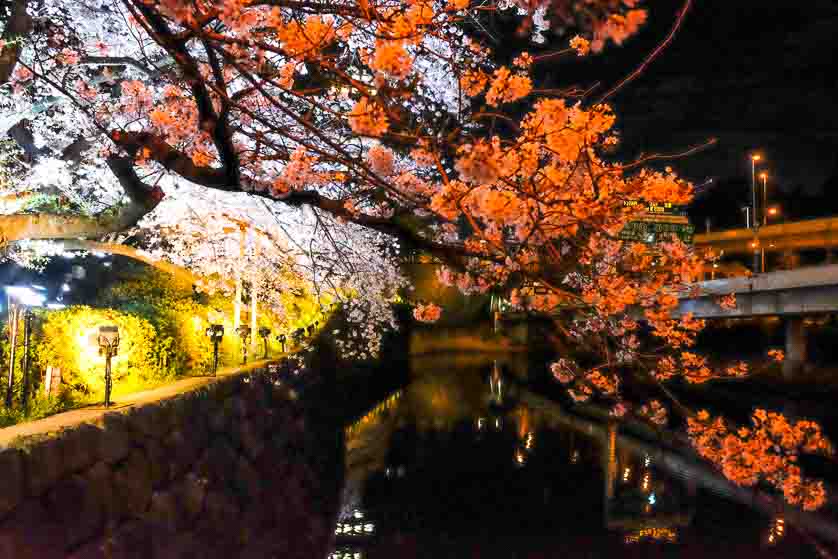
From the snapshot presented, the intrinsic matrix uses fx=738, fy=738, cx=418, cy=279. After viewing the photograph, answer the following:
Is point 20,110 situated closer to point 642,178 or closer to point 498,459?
point 642,178

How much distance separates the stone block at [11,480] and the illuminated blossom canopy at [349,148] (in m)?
2.37

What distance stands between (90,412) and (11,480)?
1678 millimetres

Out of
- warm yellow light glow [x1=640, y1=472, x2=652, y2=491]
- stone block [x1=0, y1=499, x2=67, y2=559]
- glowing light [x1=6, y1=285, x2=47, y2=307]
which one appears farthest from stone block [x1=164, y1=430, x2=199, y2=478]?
warm yellow light glow [x1=640, y1=472, x2=652, y2=491]

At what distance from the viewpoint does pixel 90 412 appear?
19.5 ft

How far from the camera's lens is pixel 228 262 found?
14.0m

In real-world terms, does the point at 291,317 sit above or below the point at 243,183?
below

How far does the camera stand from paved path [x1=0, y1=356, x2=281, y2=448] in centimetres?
488

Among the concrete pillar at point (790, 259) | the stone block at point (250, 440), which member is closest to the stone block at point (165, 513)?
the stone block at point (250, 440)

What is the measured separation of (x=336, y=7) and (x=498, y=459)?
43.0ft

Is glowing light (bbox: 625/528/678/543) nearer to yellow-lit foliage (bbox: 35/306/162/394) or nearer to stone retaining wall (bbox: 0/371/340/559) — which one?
stone retaining wall (bbox: 0/371/340/559)

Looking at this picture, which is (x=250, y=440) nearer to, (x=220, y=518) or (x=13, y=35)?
(x=220, y=518)

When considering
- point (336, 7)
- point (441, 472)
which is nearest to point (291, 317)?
point (441, 472)

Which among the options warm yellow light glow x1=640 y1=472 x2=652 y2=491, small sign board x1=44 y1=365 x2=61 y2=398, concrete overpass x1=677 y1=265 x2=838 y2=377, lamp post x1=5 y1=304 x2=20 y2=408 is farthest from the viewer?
concrete overpass x1=677 y1=265 x2=838 y2=377

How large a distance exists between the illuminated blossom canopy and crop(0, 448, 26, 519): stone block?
2374 mm
